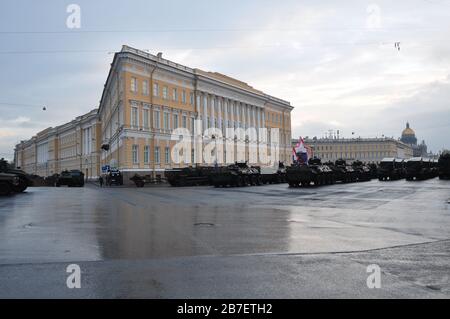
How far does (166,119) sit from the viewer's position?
2699 inches

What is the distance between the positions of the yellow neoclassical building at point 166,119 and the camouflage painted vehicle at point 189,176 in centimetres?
1468

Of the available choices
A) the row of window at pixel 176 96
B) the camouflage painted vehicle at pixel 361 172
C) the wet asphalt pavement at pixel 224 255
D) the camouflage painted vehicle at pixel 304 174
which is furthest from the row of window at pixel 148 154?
the wet asphalt pavement at pixel 224 255

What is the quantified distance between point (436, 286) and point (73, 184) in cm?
4837

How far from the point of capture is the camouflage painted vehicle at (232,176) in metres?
40.0

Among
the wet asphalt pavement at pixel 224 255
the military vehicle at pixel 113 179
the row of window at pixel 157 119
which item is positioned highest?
the row of window at pixel 157 119

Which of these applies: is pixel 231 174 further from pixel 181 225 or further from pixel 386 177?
pixel 181 225

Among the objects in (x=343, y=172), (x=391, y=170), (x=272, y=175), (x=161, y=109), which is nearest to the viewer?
(x=343, y=172)

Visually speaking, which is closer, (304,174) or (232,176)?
(304,174)

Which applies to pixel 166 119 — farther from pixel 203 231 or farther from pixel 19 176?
pixel 203 231

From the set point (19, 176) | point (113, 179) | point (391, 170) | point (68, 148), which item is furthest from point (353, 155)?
point (19, 176)

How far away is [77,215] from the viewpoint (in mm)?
15289

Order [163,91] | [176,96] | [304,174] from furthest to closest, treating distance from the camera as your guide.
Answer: [176,96]
[163,91]
[304,174]

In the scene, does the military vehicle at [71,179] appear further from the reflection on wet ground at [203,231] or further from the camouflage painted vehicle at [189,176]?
the reflection on wet ground at [203,231]

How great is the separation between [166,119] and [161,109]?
204 centimetres
